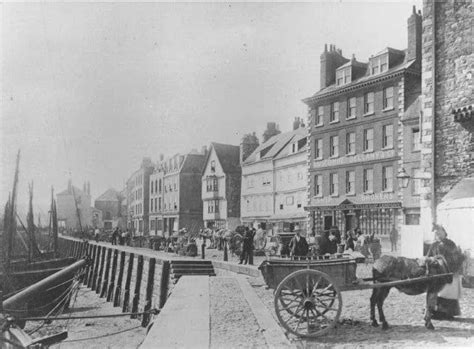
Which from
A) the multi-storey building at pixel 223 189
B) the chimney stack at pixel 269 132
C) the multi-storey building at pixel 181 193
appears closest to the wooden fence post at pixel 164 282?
the multi-storey building at pixel 223 189

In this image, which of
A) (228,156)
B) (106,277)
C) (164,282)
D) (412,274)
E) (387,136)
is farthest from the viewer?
(228,156)

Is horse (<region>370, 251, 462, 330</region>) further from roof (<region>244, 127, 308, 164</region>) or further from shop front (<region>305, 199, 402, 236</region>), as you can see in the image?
roof (<region>244, 127, 308, 164</region>)

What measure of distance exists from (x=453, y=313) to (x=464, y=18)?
10.8m

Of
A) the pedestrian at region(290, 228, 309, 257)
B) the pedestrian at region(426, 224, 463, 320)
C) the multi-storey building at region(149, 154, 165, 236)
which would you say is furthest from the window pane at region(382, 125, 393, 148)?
the multi-storey building at region(149, 154, 165, 236)

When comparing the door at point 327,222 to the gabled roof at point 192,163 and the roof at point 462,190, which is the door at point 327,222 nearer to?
the roof at point 462,190

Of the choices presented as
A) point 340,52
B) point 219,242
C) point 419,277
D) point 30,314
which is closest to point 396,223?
point 219,242

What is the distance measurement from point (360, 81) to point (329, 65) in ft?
16.9

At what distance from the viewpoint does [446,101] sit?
1589 centimetres

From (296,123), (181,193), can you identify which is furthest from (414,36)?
(181,193)

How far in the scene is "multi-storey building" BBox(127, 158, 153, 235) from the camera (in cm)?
7956

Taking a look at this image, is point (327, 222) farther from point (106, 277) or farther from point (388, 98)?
point (106, 277)

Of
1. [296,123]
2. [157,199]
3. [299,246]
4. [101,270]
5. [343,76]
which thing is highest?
[343,76]

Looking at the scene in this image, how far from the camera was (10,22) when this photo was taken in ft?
34.8

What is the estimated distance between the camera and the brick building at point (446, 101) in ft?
49.9
